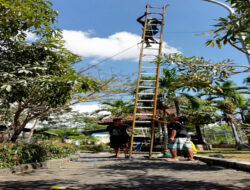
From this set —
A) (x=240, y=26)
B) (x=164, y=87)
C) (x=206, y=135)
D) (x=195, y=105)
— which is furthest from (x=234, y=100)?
(x=240, y=26)

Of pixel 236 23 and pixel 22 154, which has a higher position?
pixel 236 23

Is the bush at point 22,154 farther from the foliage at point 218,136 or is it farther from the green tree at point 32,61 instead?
the foliage at point 218,136

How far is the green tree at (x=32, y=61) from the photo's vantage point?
463cm

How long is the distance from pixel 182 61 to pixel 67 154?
7.34 meters

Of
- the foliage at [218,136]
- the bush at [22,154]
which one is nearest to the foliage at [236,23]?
the bush at [22,154]

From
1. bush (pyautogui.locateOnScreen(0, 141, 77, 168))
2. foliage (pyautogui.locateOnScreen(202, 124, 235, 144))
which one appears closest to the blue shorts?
bush (pyautogui.locateOnScreen(0, 141, 77, 168))

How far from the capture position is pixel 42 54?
20.0ft

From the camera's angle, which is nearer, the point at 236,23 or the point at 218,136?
the point at 236,23

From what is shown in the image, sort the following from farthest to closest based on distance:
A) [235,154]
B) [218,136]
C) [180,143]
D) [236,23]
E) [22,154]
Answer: [218,136] → [235,154] → [180,143] → [22,154] → [236,23]

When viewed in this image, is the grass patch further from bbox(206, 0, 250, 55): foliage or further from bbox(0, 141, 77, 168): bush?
bbox(0, 141, 77, 168): bush

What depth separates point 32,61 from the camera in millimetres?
5996

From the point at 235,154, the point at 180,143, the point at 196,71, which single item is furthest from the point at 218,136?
the point at 196,71

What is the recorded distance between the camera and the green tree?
4633 millimetres

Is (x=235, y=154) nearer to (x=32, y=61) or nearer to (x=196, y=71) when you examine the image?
(x=196, y=71)
